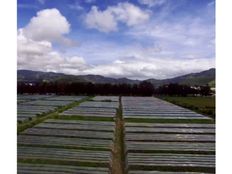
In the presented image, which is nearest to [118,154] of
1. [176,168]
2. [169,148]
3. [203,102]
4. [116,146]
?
[116,146]

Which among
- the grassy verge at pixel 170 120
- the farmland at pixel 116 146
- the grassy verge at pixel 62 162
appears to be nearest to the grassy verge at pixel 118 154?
the farmland at pixel 116 146

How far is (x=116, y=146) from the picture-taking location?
411 centimetres

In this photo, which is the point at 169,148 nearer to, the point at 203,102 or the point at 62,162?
the point at 203,102

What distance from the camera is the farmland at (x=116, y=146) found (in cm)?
320

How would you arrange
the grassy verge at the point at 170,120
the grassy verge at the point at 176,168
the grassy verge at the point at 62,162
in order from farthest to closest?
1. the grassy verge at the point at 170,120
2. the grassy verge at the point at 62,162
3. the grassy verge at the point at 176,168

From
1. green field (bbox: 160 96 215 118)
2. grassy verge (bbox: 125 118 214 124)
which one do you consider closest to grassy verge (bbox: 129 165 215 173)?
green field (bbox: 160 96 215 118)

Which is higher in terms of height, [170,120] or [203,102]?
[203,102]

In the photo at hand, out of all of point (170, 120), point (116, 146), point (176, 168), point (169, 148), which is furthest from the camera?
point (170, 120)

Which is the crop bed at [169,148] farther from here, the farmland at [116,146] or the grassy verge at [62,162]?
the grassy verge at [62,162]

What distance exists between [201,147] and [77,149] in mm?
1427

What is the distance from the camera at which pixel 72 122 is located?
5.84 meters
